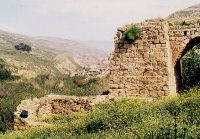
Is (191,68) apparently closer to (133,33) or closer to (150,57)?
(150,57)

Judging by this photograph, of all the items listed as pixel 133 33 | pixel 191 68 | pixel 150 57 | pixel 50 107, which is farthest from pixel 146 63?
pixel 191 68

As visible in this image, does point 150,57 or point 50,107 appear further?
point 50,107

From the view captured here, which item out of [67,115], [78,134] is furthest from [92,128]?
[67,115]

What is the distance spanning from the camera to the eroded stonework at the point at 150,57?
17.0 m

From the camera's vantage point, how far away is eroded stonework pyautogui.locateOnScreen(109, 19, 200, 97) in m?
17.0

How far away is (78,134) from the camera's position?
39.8 feet

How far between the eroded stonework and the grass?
1.82 meters

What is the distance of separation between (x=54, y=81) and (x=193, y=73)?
86.0ft

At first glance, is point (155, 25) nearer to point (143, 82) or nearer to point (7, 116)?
point (143, 82)

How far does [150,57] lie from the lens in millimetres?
17125

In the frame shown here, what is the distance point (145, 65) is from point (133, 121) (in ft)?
18.7

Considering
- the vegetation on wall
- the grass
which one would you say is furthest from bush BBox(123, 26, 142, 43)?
the vegetation on wall

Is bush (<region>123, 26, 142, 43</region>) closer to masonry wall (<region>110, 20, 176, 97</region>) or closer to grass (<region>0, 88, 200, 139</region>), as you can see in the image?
masonry wall (<region>110, 20, 176, 97</region>)

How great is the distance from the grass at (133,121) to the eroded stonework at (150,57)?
182 centimetres
